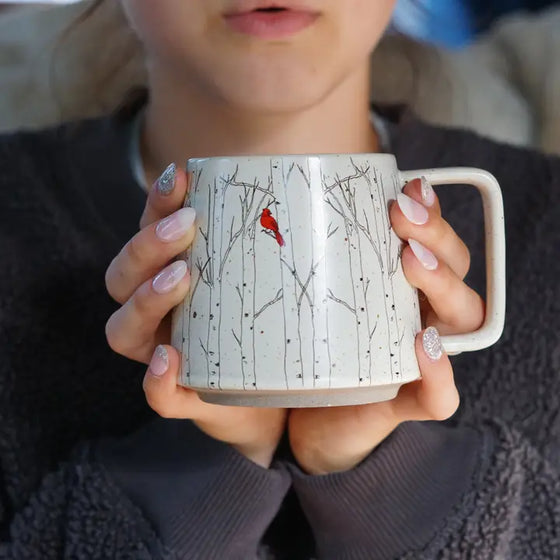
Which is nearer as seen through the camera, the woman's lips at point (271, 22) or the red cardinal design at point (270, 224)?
the red cardinal design at point (270, 224)

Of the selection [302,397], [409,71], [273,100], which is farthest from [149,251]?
[409,71]

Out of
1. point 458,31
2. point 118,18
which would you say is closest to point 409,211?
point 118,18

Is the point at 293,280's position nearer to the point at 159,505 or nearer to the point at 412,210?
the point at 412,210

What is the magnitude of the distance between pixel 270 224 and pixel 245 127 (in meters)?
0.39

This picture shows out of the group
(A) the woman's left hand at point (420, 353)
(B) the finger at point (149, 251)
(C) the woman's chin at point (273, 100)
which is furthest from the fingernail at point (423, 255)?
(C) the woman's chin at point (273, 100)

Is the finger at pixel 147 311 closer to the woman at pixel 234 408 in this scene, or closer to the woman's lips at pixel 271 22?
the woman at pixel 234 408

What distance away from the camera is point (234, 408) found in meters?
0.67

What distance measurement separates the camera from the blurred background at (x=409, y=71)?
112 centimetres

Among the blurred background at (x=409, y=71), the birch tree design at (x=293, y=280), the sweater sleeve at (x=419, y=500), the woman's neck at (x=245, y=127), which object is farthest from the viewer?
the blurred background at (x=409, y=71)

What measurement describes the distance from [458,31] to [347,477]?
823 millimetres

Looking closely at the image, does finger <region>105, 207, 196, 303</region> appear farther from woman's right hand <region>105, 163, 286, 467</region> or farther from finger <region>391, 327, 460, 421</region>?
finger <region>391, 327, 460, 421</region>

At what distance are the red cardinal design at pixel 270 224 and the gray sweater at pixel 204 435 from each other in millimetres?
283

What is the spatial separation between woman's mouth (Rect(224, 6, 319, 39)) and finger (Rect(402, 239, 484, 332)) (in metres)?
0.25

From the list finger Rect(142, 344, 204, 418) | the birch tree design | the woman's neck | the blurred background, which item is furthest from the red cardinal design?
the blurred background
